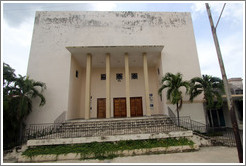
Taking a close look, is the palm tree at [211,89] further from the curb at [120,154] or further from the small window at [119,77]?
the small window at [119,77]

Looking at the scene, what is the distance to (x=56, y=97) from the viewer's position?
34.6ft

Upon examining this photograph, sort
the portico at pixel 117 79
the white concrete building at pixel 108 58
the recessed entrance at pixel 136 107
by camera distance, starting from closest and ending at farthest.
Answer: the white concrete building at pixel 108 58 → the portico at pixel 117 79 → the recessed entrance at pixel 136 107

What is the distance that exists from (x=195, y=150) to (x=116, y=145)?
409 cm

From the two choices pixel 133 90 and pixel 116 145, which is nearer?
pixel 116 145

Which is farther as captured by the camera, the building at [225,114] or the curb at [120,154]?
the building at [225,114]

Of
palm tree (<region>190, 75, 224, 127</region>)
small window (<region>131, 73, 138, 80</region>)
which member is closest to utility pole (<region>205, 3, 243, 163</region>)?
palm tree (<region>190, 75, 224, 127</region>)

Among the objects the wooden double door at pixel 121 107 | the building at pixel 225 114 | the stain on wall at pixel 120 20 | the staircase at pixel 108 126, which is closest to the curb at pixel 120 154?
the staircase at pixel 108 126

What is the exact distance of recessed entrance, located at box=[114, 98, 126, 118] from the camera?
1298cm

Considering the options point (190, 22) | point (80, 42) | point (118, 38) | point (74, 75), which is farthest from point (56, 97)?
point (190, 22)

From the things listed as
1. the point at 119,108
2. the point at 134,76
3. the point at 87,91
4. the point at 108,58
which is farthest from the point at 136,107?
the point at 108,58

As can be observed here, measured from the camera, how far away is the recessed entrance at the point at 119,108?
13.0m

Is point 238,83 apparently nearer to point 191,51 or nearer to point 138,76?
point 191,51

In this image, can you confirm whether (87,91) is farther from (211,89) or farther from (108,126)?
(211,89)

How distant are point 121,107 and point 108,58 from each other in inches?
204
